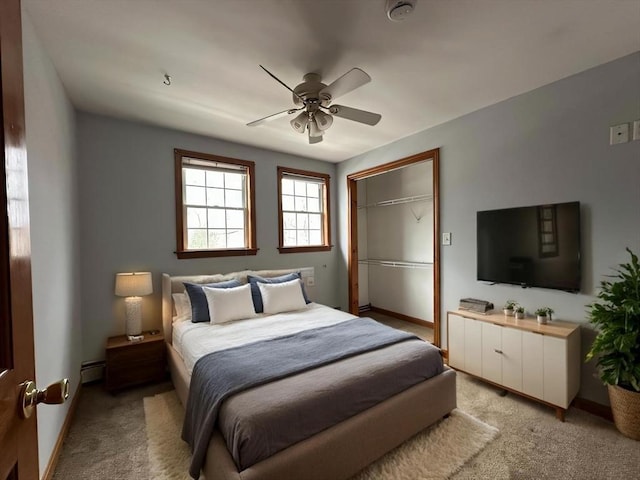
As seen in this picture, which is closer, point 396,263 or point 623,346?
point 623,346

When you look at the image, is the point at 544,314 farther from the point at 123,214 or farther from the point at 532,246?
the point at 123,214

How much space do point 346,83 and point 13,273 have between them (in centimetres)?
188

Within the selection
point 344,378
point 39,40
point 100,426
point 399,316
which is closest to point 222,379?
point 344,378

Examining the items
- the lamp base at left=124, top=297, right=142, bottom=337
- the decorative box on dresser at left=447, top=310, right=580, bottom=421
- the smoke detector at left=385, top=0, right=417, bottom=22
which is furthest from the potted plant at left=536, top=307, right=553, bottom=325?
the lamp base at left=124, top=297, right=142, bottom=337

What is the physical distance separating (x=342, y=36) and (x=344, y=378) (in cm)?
214

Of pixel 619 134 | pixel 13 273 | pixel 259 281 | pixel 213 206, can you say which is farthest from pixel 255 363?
pixel 619 134

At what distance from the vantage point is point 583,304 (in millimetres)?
2398

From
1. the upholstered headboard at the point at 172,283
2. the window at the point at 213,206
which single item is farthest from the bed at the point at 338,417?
the window at the point at 213,206

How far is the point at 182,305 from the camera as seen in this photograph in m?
3.06

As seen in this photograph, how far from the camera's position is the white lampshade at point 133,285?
9.47 ft

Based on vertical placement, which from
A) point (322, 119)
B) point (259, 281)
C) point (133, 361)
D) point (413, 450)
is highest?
point (322, 119)

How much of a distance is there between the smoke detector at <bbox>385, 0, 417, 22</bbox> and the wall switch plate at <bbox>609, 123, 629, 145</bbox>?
1.87 metres

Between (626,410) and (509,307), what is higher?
(509,307)

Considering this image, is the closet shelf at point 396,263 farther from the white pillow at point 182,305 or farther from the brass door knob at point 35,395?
the brass door knob at point 35,395
